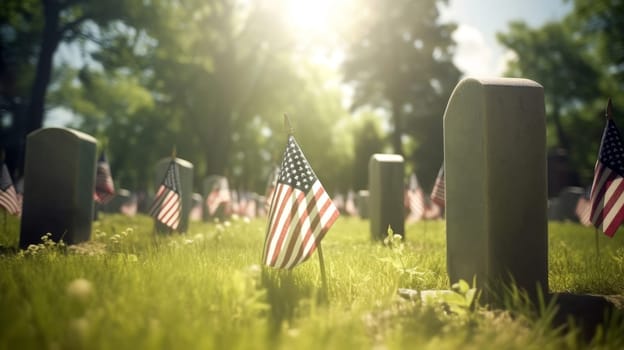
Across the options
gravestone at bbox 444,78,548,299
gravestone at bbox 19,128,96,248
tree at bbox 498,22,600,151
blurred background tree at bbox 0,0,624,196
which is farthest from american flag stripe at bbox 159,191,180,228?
tree at bbox 498,22,600,151

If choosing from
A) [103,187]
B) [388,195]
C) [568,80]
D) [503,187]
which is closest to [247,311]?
[503,187]

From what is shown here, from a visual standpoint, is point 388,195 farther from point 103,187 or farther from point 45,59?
point 45,59

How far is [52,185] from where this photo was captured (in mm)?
6758

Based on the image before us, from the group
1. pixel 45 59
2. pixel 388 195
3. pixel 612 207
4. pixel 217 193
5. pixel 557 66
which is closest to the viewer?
pixel 612 207

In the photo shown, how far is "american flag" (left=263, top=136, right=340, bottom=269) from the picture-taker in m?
3.49

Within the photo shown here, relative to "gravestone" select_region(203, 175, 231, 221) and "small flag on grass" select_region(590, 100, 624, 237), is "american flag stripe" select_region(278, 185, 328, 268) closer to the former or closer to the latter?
"small flag on grass" select_region(590, 100, 624, 237)

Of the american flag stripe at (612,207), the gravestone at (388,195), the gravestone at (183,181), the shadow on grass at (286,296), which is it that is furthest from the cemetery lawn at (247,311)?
the gravestone at (183,181)

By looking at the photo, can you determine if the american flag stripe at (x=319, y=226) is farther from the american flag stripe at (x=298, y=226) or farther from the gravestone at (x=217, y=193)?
the gravestone at (x=217, y=193)

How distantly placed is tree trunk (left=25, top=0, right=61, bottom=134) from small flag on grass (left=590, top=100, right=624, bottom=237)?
793 inches

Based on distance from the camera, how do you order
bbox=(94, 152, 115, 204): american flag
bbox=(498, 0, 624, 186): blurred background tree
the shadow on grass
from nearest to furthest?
1. the shadow on grass
2. bbox=(94, 152, 115, 204): american flag
3. bbox=(498, 0, 624, 186): blurred background tree

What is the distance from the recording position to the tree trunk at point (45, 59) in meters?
17.9

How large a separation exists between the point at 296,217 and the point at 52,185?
5.24m

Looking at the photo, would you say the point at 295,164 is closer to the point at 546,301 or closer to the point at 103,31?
the point at 546,301

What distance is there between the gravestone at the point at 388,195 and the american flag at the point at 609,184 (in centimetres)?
395
